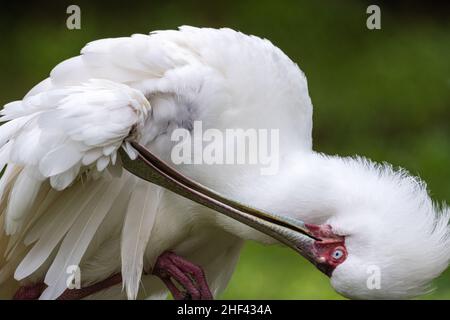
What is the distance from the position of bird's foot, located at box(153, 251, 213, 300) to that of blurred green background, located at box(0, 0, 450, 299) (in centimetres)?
394

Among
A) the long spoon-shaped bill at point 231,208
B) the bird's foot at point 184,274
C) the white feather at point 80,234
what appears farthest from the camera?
the bird's foot at point 184,274

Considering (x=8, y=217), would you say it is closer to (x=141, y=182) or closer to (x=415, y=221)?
(x=141, y=182)

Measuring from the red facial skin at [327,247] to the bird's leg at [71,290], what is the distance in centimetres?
98

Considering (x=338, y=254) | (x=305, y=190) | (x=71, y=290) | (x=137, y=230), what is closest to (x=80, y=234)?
(x=137, y=230)

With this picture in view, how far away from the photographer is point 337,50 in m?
10.0

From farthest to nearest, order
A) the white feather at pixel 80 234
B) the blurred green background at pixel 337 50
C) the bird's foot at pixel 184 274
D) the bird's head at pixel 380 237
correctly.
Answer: the blurred green background at pixel 337 50
the bird's foot at pixel 184 274
the white feather at pixel 80 234
the bird's head at pixel 380 237

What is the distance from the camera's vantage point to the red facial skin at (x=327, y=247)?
5016 millimetres

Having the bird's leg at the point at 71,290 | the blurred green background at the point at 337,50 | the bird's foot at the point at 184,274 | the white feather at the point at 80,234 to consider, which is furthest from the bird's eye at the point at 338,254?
the blurred green background at the point at 337,50

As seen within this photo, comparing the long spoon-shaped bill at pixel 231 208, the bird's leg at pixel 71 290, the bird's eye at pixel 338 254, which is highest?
the long spoon-shaped bill at pixel 231 208

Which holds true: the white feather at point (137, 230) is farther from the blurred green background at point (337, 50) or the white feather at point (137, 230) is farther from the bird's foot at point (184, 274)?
the blurred green background at point (337, 50)

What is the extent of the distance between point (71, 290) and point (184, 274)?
0.49 meters

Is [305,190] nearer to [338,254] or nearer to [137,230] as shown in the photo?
[338,254]

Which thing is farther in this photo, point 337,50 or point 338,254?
point 337,50

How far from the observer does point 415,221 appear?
4918 millimetres
